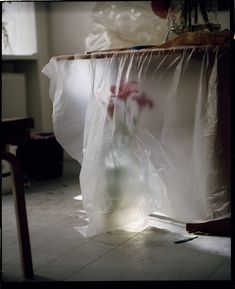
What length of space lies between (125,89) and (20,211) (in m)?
0.64

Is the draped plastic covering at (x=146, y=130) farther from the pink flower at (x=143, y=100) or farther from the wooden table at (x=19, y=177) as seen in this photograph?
the wooden table at (x=19, y=177)

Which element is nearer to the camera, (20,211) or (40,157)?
(20,211)

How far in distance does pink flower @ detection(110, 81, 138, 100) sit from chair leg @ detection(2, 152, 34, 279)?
517mm

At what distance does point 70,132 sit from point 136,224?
538 millimetres

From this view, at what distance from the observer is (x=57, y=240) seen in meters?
1.62

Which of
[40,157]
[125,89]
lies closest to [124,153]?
[125,89]

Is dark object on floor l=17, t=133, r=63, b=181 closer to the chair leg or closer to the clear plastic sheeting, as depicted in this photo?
the clear plastic sheeting

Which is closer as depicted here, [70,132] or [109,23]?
[70,132]

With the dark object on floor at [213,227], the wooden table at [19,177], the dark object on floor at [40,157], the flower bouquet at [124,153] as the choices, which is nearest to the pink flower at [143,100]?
the flower bouquet at [124,153]

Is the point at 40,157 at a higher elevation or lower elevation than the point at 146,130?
lower

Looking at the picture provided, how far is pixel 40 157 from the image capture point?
2711 mm

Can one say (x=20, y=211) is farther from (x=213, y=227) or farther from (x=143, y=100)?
(x=213, y=227)
